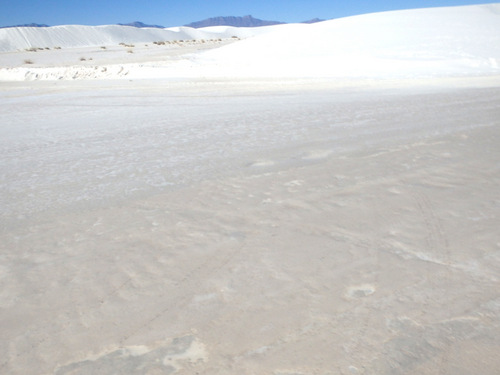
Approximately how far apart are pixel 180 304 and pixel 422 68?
15.7m

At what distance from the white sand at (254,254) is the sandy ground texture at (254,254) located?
10 millimetres

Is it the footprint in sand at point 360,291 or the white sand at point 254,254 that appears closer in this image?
the white sand at point 254,254

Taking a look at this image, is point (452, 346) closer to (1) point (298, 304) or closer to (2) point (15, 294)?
(1) point (298, 304)

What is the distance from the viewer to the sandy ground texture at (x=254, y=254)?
188 cm

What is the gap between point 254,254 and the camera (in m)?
2.64

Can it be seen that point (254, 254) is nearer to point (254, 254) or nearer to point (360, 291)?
point (254, 254)

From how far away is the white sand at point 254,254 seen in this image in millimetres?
1876

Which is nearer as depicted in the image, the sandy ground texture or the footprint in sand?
the sandy ground texture

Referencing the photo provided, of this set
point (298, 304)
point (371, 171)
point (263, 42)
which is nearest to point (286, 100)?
point (371, 171)

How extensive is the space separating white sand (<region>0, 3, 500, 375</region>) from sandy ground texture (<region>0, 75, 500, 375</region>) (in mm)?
10

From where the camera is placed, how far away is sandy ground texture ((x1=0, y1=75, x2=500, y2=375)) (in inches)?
73.8

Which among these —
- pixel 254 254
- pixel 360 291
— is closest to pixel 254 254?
pixel 254 254

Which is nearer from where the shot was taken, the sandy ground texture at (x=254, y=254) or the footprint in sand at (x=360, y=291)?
the sandy ground texture at (x=254, y=254)

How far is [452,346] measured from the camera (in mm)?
1850
